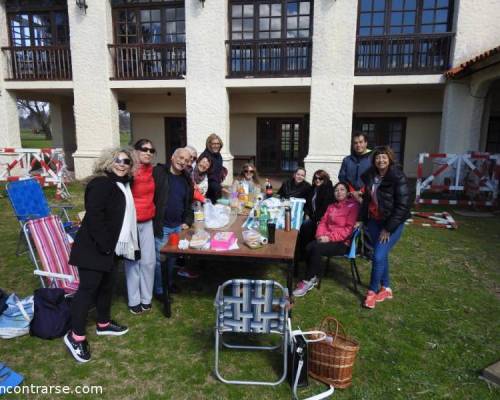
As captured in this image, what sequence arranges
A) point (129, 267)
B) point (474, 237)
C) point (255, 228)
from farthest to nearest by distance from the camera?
point (474, 237), point (255, 228), point (129, 267)

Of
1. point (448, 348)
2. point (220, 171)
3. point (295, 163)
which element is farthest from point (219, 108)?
point (448, 348)

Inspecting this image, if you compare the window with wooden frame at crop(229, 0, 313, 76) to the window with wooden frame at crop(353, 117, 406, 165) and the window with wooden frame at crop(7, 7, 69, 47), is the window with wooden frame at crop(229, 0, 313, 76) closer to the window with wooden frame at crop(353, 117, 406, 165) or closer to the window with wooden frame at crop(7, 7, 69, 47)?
the window with wooden frame at crop(353, 117, 406, 165)

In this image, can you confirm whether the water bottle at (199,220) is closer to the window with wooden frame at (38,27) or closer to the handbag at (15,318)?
the handbag at (15,318)

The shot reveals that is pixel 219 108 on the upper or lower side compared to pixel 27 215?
upper

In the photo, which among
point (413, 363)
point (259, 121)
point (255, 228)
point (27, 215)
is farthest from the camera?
point (259, 121)

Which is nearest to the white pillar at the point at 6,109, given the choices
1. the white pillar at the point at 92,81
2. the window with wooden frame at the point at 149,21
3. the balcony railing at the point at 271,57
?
the white pillar at the point at 92,81

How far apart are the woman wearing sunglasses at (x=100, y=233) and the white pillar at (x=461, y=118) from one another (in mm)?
9621

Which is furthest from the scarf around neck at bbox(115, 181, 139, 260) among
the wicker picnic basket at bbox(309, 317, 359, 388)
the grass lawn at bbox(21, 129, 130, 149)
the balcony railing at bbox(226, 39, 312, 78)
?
the grass lawn at bbox(21, 129, 130, 149)

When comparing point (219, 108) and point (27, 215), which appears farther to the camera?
point (219, 108)

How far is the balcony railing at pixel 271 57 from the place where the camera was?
10.4 meters

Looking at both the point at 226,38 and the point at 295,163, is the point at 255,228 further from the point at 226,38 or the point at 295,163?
the point at 295,163

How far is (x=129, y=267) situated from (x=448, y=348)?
2928 millimetres

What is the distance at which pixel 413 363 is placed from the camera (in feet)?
9.56

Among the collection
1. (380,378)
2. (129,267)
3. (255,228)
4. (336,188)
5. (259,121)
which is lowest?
(380,378)
